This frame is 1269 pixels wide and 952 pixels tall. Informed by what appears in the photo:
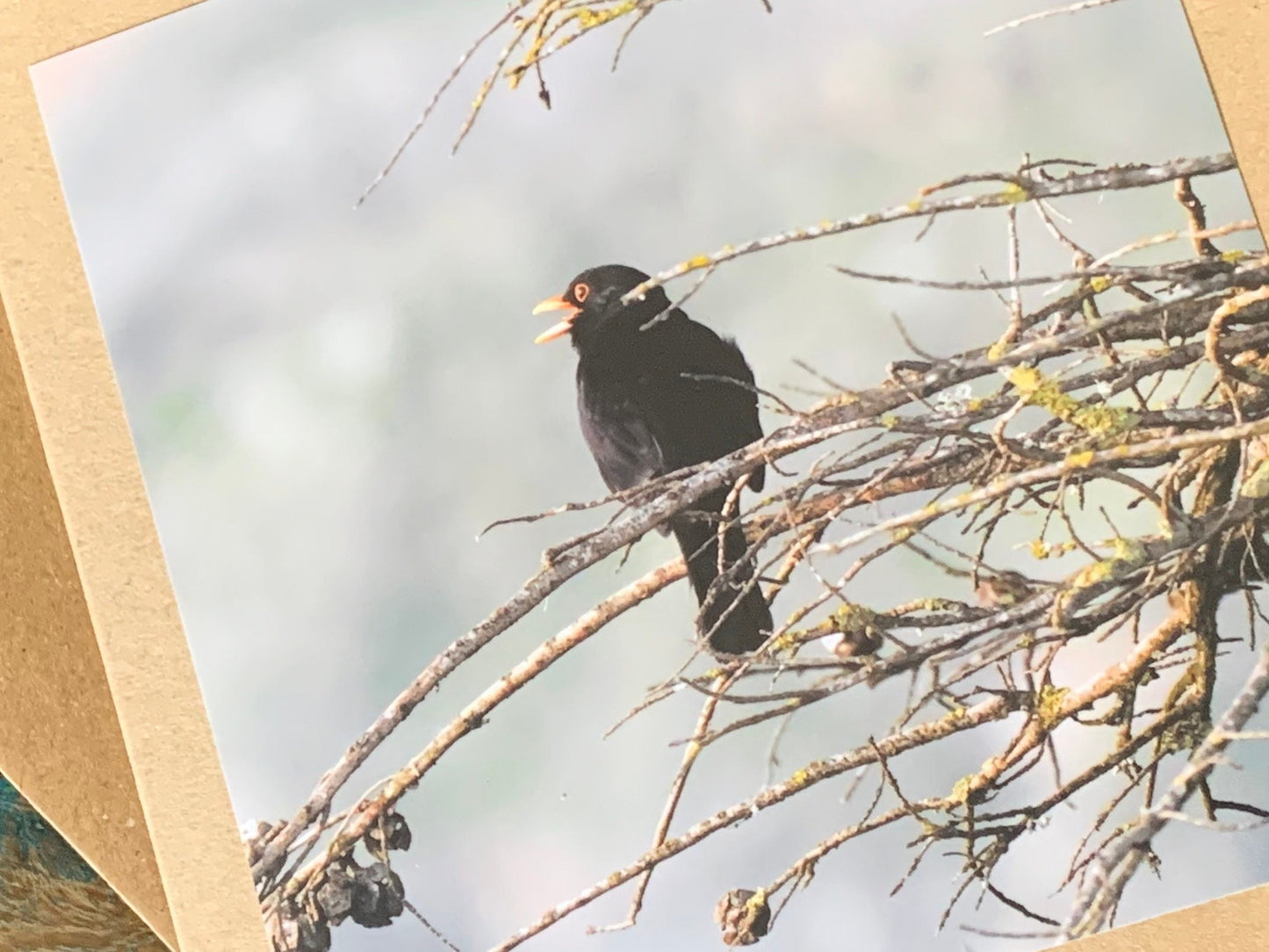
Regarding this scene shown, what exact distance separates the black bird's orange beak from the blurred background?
0.05ft

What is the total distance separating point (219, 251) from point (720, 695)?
663mm

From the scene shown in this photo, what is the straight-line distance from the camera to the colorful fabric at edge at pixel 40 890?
1144 millimetres

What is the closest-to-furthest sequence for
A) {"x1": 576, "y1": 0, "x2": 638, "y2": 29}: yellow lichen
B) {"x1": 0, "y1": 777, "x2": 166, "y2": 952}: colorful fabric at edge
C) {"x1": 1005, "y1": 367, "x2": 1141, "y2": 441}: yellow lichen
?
{"x1": 1005, "y1": 367, "x2": 1141, "y2": 441}: yellow lichen < {"x1": 576, "y1": 0, "x2": 638, "y2": 29}: yellow lichen < {"x1": 0, "y1": 777, "x2": 166, "y2": 952}: colorful fabric at edge

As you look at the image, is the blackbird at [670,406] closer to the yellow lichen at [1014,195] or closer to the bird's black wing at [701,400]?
the bird's black wing at [701,400]

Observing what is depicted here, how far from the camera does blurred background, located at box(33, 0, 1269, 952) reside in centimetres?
97

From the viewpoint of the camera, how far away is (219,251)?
1064 millimetres

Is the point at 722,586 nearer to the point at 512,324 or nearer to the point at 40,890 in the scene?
the point at 512,324

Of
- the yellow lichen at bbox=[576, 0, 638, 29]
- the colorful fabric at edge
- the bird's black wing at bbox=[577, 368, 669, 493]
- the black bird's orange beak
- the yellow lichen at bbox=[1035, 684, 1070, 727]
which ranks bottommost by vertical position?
A: the yellow lichen at bbox=[1035, 684, 1070, 727]

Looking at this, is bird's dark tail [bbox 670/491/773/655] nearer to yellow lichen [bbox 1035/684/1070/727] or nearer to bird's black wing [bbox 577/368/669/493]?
bird's black wing [bbox 577/368/669/493]

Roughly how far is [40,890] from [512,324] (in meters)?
0.82

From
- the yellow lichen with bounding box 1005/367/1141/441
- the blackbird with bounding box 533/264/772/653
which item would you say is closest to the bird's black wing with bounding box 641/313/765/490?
the blackbird with bounding box 533/264/772/653

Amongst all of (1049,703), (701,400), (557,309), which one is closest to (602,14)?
(557,309)

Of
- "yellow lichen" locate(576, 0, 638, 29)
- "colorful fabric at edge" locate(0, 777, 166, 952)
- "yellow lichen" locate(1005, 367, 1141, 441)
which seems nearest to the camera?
"yellow lichen" locate(1005, 367, 1141, 441)

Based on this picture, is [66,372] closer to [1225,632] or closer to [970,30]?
[970,30]
